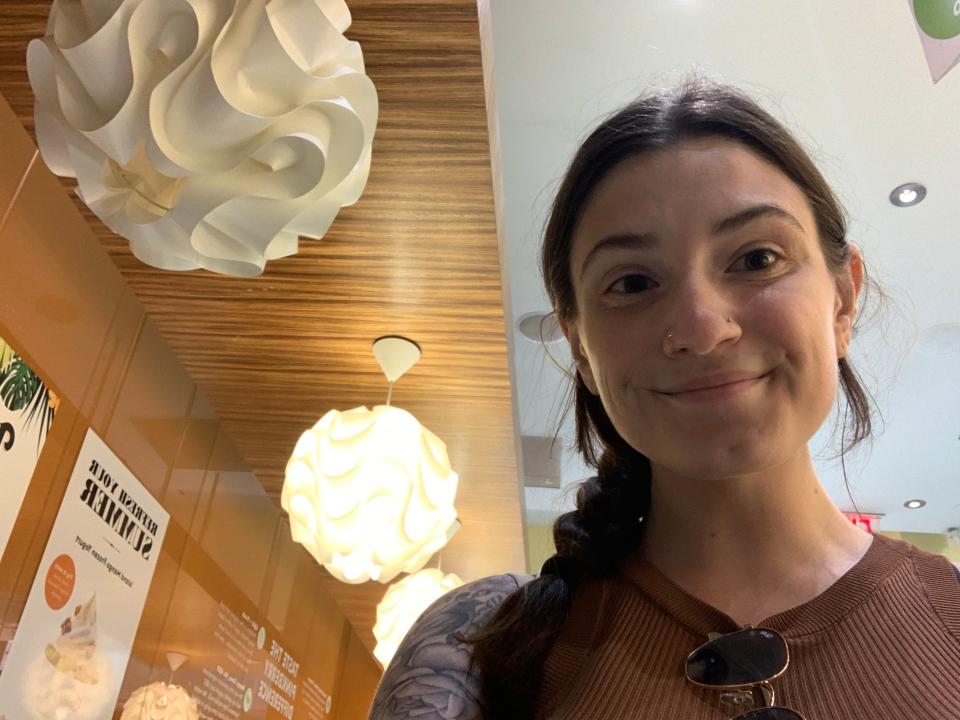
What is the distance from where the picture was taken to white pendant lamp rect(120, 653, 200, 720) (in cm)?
284

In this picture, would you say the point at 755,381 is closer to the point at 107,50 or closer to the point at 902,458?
the point at 107,50

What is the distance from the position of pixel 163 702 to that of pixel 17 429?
4.39 ft

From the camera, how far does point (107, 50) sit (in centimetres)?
133

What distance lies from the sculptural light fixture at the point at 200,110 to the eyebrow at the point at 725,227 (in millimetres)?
792

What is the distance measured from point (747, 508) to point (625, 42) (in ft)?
8.78

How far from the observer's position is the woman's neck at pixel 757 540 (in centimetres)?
72

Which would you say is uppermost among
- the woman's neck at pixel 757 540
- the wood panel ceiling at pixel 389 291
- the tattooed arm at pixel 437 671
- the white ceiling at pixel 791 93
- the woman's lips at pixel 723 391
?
the white ceiling at pixel 791 93

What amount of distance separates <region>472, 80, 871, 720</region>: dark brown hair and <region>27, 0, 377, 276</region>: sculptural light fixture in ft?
2.03

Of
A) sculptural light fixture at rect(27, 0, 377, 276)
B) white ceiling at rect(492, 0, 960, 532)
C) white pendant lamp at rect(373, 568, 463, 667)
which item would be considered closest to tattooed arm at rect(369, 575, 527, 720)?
sculptural light fixture at rect(27, 0, 377, 276)

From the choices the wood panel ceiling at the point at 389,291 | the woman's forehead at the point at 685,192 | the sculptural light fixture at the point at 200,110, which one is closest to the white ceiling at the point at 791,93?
the wood panel ceiling at the point at 389,291

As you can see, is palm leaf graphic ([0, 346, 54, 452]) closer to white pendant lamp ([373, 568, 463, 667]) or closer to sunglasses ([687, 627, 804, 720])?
sunglasses ([687, 627, 804, 720])

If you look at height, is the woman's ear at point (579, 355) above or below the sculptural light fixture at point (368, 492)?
below

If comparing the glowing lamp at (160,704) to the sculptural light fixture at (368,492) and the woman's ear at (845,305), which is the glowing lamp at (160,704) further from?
the woman's ear at (845,305)

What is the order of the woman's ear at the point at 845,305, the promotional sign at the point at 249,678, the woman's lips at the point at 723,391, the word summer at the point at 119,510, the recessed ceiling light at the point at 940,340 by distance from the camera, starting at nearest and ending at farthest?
the woman's lips at the point at 723,391 → the woman's ear at the point at 845,305 → the word summer at the point at 119,510 → the promotional sign at the point at 249,678 → the recessed ceiling light at the point at 940,340
